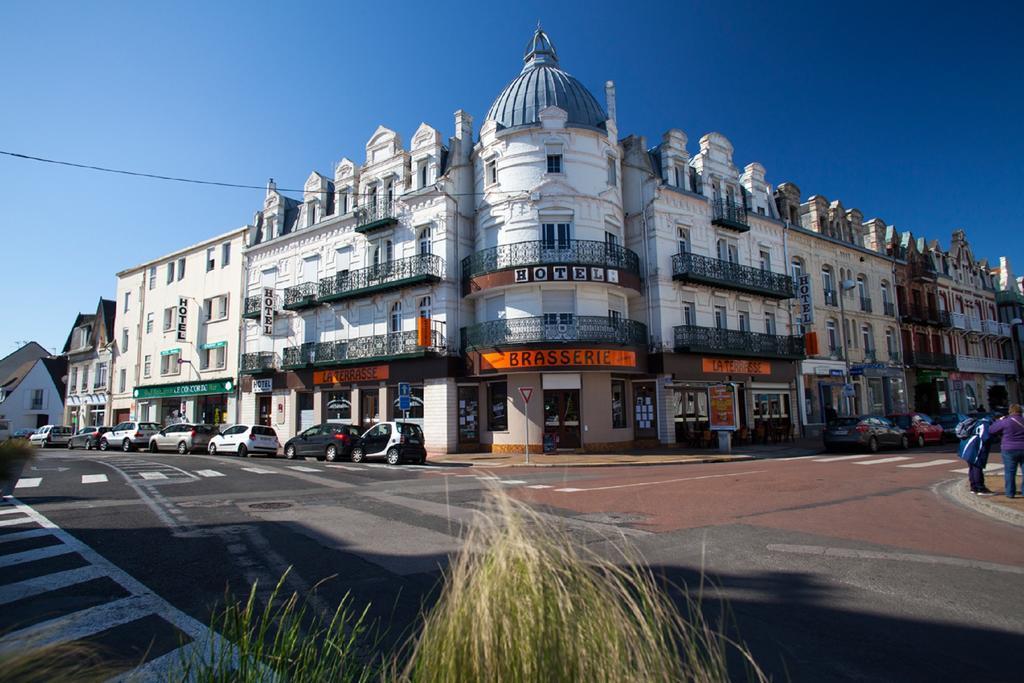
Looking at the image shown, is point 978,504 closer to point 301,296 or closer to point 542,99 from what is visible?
point 542,99

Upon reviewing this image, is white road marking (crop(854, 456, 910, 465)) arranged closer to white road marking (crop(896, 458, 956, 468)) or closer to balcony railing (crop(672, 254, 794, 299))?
white road marking (crop(896, 458, 956, 468))

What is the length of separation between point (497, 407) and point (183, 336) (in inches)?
986

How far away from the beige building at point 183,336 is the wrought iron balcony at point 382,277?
9252 millimetres

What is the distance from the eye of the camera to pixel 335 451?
22062mm

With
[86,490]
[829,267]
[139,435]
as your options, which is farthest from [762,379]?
[139,435]

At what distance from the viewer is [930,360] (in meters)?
39.6

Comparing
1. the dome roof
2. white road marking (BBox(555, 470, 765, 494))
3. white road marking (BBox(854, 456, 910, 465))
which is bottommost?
white road marking (BBox(854, 456, 910, 465))

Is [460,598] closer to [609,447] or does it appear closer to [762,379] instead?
[609,447]

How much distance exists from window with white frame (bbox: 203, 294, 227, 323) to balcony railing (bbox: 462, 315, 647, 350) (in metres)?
21.3

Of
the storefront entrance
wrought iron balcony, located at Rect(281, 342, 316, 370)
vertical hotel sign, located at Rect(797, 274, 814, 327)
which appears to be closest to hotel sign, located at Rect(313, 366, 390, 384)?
wrought iron balcony, located at Rect(281, 342, 316, 370)

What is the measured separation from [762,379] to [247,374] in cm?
2954

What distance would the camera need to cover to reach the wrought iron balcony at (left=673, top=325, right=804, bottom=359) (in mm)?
26438

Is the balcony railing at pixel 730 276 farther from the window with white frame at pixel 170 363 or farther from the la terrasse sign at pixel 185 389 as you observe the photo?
the window with white frame at pixel 170 363

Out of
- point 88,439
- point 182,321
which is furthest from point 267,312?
point 88,439
